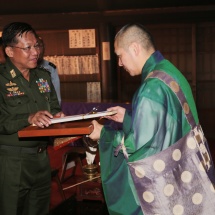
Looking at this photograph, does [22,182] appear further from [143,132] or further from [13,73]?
[143,132]

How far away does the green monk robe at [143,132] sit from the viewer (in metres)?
1.74

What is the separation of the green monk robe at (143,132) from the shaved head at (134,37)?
80 millimetres

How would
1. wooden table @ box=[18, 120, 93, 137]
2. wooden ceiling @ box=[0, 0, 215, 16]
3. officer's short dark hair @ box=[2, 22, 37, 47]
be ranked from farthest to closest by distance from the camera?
1. wooden ceiling @ box=[0, 0, 215, 16]
2. officer's short dark hair @ box=[2, 22, 37, 47]
3. wooden table @ box=[18, 120, 93, 137]

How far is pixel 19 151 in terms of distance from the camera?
214 cm

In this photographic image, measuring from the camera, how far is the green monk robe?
1737 mm

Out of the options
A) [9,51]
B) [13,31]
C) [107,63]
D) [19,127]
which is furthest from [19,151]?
[107,63]

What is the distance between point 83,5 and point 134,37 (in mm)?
4457

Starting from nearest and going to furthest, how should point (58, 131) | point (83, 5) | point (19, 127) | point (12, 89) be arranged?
point (58, 131)
point (19, 127)
point (12, 89)
point (83, 5)

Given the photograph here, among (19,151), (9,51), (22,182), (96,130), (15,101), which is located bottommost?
(22,182)

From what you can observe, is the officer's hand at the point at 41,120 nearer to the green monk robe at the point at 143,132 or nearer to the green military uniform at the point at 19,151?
the green military uniform at the point at 19,151

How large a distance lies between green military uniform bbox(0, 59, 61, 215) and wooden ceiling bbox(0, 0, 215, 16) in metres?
4.01

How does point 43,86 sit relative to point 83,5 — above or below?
below

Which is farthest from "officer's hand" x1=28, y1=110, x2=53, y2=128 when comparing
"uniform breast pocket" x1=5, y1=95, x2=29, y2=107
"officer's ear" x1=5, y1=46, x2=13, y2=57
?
"officer's ear" x1=5, y1=46, x2=13, y2=57

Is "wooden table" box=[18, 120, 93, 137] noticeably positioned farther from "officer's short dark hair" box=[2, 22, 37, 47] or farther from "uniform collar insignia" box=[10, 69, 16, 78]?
"officer's short dark hair" box=[2, 22, 37, 47]
